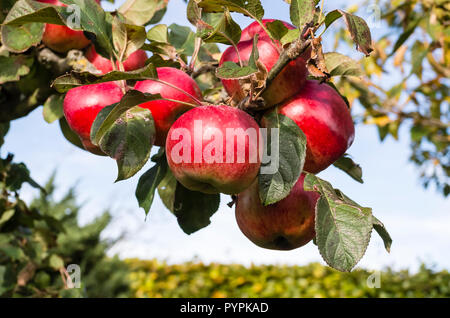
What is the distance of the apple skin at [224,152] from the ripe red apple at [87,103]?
6.6 inches

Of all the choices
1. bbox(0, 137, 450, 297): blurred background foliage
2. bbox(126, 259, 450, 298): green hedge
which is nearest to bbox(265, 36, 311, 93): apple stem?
bbox(0, 137, 450, 297): blurred background foliage

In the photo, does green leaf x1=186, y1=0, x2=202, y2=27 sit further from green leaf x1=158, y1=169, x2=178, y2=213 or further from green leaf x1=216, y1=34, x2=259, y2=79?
green leaf x1=158, y1=169, x2=178, y2=213

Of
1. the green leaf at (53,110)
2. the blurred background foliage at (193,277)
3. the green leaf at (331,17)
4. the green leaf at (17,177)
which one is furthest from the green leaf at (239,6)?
the blurred background foliage at (193,277)

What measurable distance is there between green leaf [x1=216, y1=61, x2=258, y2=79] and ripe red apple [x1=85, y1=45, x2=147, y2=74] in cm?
31

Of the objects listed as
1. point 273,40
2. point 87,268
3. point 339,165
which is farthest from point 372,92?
point 87,268

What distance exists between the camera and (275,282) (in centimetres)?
334

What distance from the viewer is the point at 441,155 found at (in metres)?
3.53

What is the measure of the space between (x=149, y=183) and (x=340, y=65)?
1.24 ft

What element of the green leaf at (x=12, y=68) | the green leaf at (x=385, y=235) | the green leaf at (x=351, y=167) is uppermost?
the green leaf at (x=12, y=68)

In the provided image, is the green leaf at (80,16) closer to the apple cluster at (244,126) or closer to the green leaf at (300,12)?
the apple cluster at (244,126)

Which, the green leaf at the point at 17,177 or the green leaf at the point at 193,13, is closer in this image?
the green leaf at the point at 193,13

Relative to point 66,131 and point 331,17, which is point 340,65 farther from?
point 66,131

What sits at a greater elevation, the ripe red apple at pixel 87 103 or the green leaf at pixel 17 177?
the green leaf at pixel 17 177

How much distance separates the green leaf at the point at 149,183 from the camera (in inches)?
30.8
